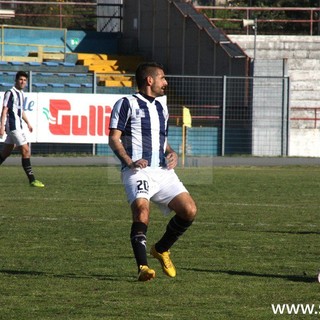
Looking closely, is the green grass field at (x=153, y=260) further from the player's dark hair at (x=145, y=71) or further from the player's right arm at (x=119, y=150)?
the player's dark hair at (x=145, y=71)

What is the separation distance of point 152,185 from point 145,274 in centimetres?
90

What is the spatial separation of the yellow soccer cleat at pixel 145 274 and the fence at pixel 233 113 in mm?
23440

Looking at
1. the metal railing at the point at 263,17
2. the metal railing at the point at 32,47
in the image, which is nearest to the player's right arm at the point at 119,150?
the metal railing at the point at 32,47

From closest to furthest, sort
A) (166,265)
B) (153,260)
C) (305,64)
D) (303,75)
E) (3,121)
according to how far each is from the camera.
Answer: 1. (166,265)
2. (153,260)
3. (3,121)
4. (303,75)
5. (305,64)

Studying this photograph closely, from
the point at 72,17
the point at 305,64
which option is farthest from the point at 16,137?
the point at 72,17

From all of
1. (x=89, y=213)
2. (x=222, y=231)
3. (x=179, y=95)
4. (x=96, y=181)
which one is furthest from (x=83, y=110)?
(x=222, y=231)

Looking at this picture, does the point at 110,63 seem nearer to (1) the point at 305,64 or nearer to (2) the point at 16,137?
(1) the point at 305,64

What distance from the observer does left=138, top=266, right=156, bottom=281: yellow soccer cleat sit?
360 inches

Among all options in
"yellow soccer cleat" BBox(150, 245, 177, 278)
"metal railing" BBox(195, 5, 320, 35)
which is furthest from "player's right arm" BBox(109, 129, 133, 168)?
"metal railing" BBox(195, 5, 320, 35)

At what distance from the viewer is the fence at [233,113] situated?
33000 millimetres

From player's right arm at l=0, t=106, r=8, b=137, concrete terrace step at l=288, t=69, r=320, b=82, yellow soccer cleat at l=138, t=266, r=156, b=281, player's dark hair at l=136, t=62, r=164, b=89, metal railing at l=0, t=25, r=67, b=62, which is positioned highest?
metal railing at l=0, t=25, r=67, b=62

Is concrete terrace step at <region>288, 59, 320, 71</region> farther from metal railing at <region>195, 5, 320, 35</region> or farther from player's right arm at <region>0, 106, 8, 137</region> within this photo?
player's right arm at <region>0, 106, 8, 137</region>

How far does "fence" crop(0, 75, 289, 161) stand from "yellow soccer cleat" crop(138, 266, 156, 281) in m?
23.4

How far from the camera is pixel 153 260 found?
10.9 metres
